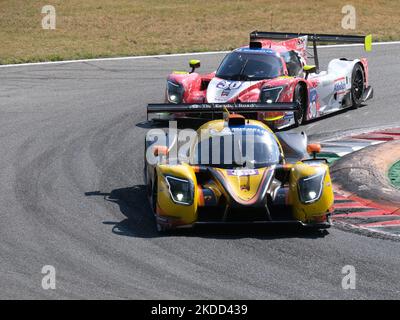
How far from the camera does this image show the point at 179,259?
1180 cm

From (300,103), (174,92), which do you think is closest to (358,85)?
(300,103)

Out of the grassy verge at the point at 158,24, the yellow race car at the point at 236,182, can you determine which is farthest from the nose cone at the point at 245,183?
the grassy verge at the point at 158,24

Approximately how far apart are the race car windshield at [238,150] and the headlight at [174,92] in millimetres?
5787

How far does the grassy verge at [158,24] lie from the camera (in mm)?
29500

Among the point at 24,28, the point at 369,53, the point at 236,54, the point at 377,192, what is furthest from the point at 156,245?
the point at 24,28

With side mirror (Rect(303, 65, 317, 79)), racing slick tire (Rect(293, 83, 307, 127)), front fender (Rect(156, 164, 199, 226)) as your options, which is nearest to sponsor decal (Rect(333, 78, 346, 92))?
side mirror (Rect(303, 65, 317, 79))

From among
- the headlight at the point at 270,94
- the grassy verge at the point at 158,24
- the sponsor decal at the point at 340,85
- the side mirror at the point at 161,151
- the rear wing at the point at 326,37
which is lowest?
the side mirror at the point at 161,151

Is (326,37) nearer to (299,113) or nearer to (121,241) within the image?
(299,113)

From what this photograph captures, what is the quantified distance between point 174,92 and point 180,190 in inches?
286

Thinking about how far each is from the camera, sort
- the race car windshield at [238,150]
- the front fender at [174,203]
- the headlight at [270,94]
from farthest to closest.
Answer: the headlight at [270,94]
the race car windshield at [238,150]
the front fender at [174,203]

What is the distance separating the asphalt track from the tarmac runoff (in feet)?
2.19

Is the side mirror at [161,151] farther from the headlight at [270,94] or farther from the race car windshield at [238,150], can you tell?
the headlight at [270,94]

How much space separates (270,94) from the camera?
1903 centimetres
